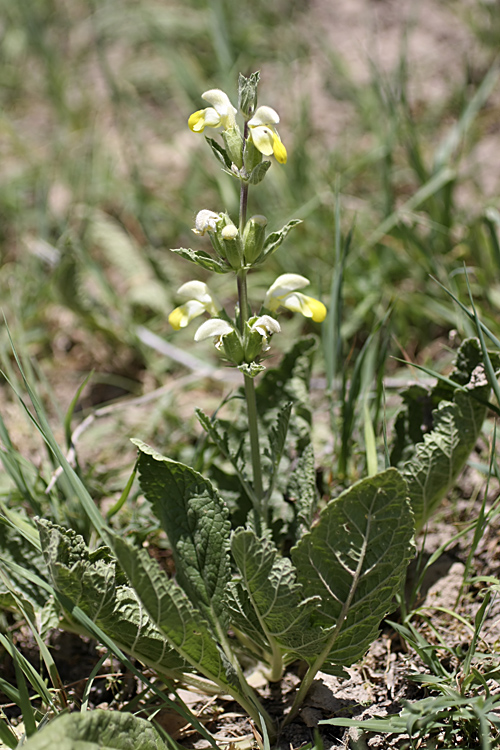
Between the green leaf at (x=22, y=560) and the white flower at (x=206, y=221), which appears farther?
the green leaf at (x=22, y=560)

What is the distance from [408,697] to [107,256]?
2.65 metres

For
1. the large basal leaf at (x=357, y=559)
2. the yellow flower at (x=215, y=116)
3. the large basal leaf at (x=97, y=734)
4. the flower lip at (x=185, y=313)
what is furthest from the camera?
the flower lip at (x=185, y=313)

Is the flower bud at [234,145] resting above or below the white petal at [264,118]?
below

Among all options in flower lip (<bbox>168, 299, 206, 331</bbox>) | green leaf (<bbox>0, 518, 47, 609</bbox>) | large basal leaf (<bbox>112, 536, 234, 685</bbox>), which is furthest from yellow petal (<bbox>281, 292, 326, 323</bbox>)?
green leaf (<bbox>0, 518, 47, 609</bbox>)

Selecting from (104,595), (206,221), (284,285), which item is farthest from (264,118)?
(104,595)

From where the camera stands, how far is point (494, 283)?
9.01 ft

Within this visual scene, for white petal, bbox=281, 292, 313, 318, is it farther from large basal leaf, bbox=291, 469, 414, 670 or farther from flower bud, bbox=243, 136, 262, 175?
large basal leaf, bbox=291, 469, 414, 670

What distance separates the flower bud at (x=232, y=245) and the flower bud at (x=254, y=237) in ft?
0.06

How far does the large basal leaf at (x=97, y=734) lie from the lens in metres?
1.20

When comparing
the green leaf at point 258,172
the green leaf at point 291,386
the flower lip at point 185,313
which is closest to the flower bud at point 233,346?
the flower lip at point 185,313

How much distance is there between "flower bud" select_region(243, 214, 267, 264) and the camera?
1.53 metres

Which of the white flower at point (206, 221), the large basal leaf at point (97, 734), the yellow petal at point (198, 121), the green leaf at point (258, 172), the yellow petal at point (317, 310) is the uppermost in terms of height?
the yellow petal at point (198, 121)

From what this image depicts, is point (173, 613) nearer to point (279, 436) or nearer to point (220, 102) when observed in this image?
point (279, 436)

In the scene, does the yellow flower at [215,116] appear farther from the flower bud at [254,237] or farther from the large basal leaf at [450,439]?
the large basal leaf at [450,439]
